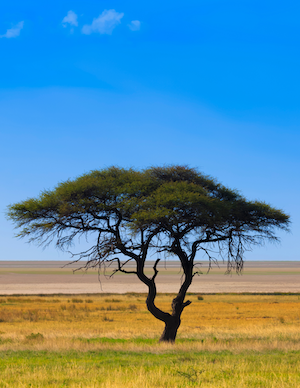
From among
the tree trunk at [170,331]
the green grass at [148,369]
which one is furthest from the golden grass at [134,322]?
the green grass at [148,369]

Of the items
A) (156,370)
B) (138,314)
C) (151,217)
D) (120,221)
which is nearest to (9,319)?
(138,314)

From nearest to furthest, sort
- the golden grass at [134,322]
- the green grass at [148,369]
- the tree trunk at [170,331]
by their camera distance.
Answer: the green grass at [148,369] < the tree trunk at [170,331] < the golden grass at [134,322]

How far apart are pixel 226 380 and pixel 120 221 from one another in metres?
10.1

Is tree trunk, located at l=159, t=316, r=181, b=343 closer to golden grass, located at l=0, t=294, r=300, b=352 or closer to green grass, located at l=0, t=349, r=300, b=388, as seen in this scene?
golden grass, located at l=0, t=294, r=300, b=352

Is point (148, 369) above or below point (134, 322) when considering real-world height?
above

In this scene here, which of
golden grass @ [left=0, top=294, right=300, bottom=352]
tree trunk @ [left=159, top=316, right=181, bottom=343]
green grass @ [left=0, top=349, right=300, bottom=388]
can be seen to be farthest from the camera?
golden grass @ [left=0, top=294, right=300, bottom=352]

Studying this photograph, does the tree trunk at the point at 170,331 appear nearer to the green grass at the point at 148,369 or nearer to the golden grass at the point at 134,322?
the golden grass at the point at 134,322

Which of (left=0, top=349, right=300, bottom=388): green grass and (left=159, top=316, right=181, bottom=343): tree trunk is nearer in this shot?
(left=0, top=349, right=300, bottom=388): green grass

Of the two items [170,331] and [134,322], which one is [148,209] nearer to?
[170,331]

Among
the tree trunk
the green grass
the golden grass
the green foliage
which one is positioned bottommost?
the golden grass

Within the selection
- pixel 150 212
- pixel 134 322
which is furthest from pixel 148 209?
pixel 134 322

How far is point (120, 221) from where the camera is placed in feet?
60.8

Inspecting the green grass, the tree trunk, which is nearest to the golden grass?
the tree trunk

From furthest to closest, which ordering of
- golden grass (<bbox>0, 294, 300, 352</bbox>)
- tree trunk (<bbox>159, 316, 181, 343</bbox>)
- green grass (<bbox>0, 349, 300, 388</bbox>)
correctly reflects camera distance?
golden grass (<bbox>0, 294, 300, 352</bbox>) → tree trunk (<bbox>159, 316, 181, 343</bbox>) → green grass (<bbox>0, 349, 300, 388</bbox>)
